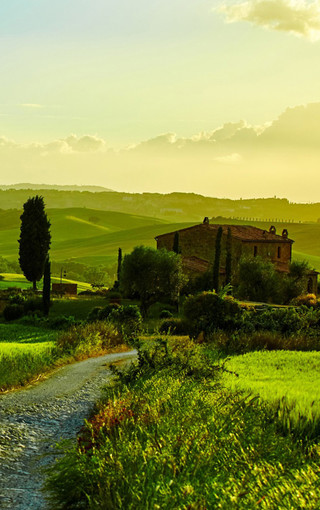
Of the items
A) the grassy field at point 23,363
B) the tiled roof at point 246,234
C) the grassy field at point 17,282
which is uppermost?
the tiled roof at point 246,234

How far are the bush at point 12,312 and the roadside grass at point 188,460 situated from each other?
158ft

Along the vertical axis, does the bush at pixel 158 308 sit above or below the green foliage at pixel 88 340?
below

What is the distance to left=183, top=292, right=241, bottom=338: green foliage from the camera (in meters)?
33.7

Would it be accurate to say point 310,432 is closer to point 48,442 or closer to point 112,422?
point 112,422

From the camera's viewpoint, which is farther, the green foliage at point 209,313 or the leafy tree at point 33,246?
the leafy tree at point 33,246

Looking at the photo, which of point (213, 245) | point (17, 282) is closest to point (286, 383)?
point (213, 245)

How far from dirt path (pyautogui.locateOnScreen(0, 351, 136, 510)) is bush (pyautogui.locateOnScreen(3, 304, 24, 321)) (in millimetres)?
38310

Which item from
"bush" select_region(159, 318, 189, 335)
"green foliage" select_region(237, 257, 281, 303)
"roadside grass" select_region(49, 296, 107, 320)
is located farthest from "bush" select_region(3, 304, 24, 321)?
"green foliage" select_region(237, 257, 281, 303)

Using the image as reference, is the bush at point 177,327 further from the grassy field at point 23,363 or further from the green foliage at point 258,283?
the green foliage at point 258,283

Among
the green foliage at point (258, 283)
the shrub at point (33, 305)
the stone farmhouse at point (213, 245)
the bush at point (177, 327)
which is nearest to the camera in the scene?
the bush at point (177, 327)

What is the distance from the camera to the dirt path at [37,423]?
10.3m

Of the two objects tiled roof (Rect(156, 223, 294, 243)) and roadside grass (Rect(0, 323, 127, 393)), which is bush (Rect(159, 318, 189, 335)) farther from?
tiled roof (Rect(156, 223, 294, 243))

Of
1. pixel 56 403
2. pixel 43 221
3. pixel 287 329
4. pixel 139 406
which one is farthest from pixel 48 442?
pixel 43 221

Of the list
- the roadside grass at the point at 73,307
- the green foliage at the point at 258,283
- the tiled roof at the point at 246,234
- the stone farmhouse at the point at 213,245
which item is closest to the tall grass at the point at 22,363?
the roadside grass at the point at 73,307
